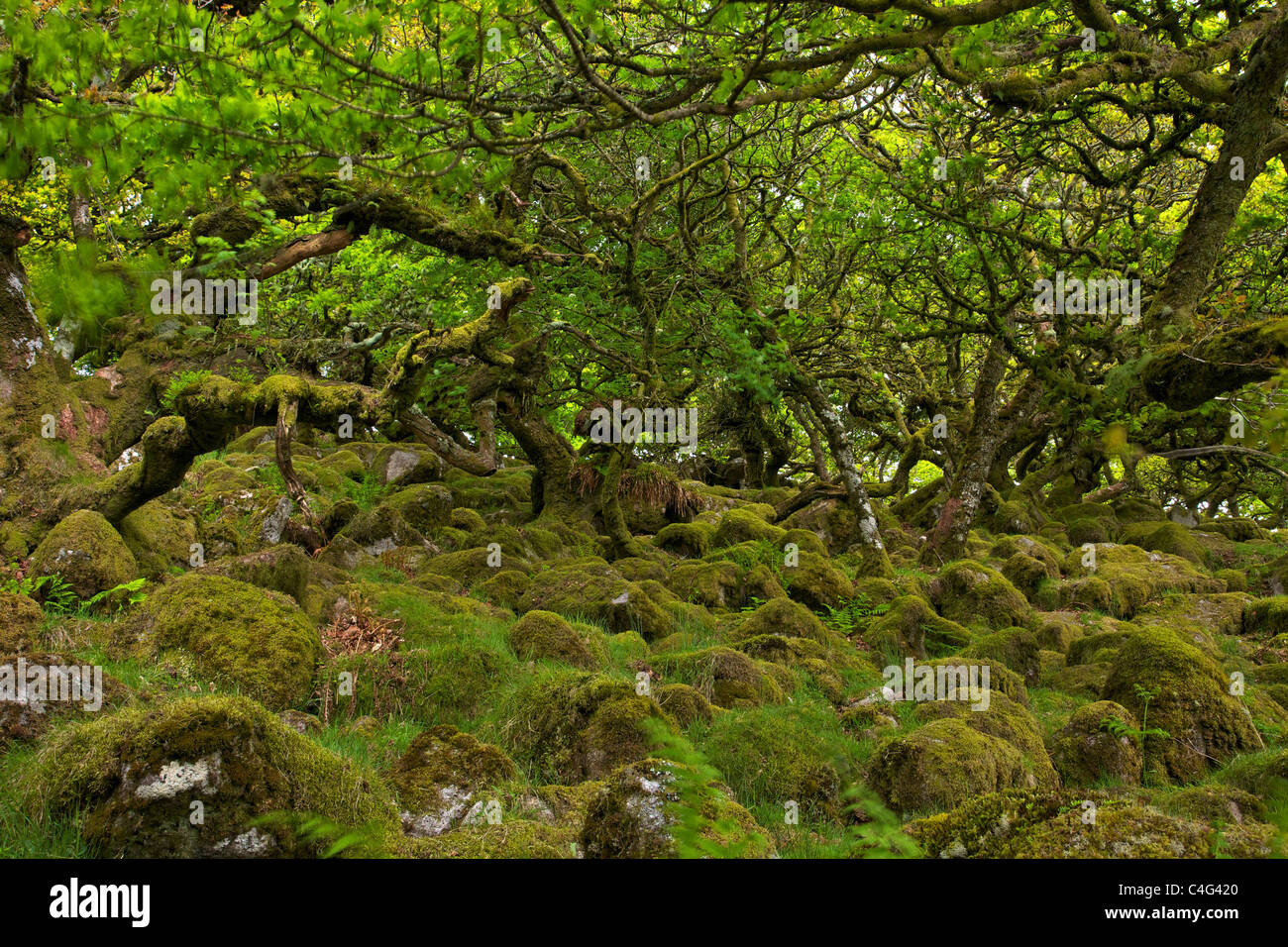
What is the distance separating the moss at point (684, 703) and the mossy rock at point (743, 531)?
6.45 m

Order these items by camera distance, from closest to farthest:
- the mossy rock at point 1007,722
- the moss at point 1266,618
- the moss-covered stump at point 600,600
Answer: the mossy rock at point 1007,722
the moss-covered stump at point 600,600
the moss at point 1266,618

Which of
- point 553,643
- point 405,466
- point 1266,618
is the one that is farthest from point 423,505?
point 1266,618

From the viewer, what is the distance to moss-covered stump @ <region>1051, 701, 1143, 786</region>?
5.45 meters

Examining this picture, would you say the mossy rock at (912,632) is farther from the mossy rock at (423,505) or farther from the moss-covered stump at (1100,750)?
the mossy rock at (423,505)

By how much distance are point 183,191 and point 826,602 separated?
8362mm

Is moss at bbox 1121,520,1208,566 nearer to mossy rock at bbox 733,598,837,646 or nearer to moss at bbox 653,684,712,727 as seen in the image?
mossy rock at bbox 733,598,837,646

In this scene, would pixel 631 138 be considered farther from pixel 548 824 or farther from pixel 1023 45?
pixel 548 824

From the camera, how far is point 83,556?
7.09 m

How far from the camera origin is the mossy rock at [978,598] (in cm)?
1013

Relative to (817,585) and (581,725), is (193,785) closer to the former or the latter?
(581,725)

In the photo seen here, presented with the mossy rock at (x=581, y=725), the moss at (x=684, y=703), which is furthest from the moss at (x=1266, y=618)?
the mossy rock at (x=581, y=725)

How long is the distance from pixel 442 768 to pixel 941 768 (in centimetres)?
291

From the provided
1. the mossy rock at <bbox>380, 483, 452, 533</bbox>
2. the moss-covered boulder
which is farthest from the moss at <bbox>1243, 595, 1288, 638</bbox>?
the mossy rock at <bbox>380, 483, 452, 533</bbox>

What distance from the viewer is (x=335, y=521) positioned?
1141cm
